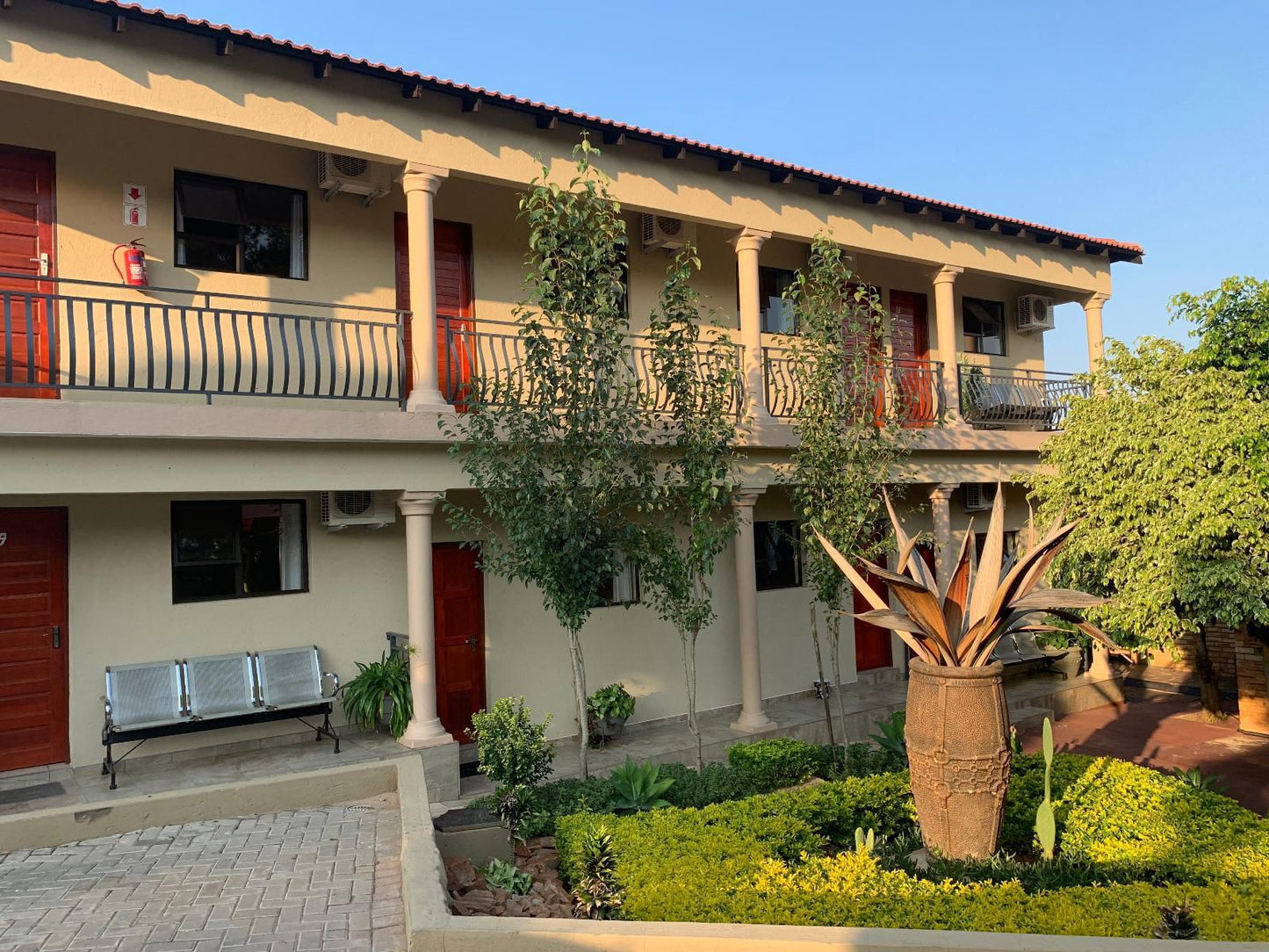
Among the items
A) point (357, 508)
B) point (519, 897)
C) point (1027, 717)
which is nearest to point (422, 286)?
point (357, 508)

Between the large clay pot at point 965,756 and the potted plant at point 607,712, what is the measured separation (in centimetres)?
490

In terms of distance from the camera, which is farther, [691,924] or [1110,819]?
[1110,819]

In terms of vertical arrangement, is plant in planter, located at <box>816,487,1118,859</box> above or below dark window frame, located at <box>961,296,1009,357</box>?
below

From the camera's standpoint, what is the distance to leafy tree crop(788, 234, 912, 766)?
940 cm

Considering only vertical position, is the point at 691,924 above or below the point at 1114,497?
below

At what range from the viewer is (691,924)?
4375mm

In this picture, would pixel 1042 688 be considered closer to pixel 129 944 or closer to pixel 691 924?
pixel 691 924

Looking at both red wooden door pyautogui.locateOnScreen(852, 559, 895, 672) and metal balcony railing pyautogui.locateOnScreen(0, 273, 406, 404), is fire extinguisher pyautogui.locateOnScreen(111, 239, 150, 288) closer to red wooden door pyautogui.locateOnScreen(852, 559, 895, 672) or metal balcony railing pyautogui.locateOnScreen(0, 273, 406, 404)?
metal balcony railing pyautogui.locateOnScreen(0, 273, 406, 404)

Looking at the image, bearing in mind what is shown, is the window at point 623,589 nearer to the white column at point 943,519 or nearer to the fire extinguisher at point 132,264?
the white column at point 943,519

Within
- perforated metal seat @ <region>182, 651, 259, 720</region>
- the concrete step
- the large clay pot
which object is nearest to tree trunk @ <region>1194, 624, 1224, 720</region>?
the concrete step

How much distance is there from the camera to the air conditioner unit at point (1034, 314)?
16.2 meters

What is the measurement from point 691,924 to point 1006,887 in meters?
1.93

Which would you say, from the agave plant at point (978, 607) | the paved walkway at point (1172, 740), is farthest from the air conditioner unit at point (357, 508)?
the paved walkway at point (1172, 740)

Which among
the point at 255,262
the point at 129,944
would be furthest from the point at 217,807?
the point at 255,262
